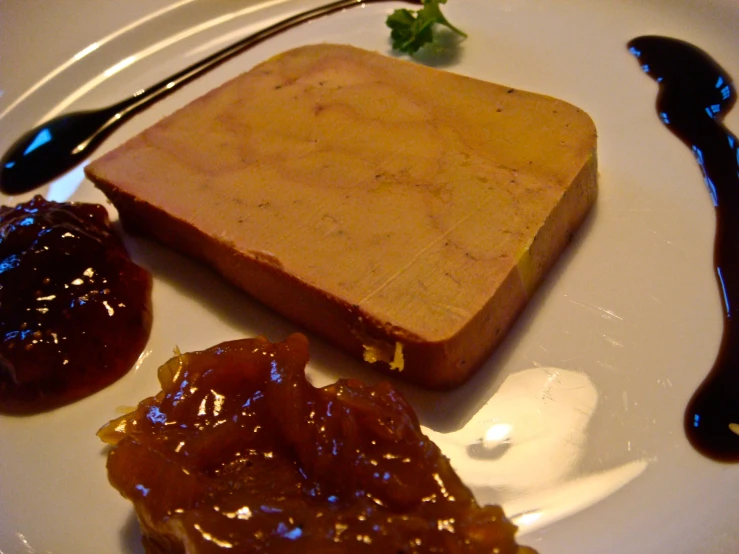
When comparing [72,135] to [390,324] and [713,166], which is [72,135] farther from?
[713,166]

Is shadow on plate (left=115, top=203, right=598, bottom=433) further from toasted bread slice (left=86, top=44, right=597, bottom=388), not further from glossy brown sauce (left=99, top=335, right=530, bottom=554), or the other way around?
glossy brown sauce (left=99, top=335, right=530, bottom=554)

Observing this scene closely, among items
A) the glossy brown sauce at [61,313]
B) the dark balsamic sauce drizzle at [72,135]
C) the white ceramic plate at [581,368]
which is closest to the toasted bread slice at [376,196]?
the white ceramic plate at [581,368]

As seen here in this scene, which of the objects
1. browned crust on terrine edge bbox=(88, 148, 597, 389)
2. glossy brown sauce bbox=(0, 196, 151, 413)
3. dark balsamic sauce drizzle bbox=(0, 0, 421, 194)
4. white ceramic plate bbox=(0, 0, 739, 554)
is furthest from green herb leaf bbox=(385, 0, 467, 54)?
glossy brown sauce bbox=(0, 196, 151, 413)

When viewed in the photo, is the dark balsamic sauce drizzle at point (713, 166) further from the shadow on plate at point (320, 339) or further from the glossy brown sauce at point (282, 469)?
the glossy brown sauce at point (282, 469)

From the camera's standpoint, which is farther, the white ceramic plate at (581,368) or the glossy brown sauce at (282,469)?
the white ceramic plate at (581,368)

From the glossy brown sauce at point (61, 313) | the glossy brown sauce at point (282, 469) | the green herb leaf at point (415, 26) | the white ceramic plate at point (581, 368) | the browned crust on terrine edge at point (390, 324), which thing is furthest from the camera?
the green herb leaf at point (415, 26)

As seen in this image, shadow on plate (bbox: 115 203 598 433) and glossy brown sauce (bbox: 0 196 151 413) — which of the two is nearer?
shadow on plate (bbox: 115 203 598 433)
